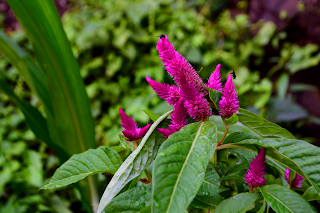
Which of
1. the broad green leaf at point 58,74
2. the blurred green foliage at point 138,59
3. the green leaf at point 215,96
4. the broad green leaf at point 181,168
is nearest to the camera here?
the broad green leaf at point 181,168

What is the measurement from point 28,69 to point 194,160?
876 millimetres

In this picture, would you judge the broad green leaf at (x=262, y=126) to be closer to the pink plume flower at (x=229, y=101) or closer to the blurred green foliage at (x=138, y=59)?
the pink plume flower at (x=229, y=101)

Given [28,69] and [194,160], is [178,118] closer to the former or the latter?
[194,160]

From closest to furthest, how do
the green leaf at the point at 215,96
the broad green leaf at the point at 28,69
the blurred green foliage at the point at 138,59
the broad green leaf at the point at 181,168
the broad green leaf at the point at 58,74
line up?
the broad green leaf at the point at 181,168, the green leaf at the point at 215,96, the broad green leaf at the point at 58,74, the broad green leaf at the point at 28,69, the blurred green foliage at the point at 138,59

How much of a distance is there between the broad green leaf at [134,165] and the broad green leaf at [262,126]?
132 millimetres

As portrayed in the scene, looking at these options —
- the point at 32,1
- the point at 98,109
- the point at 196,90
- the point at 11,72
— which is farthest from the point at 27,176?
the point at 196,90

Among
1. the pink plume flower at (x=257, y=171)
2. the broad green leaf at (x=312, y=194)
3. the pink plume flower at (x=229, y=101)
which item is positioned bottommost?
the broad green leaf at (x=312, y=194)

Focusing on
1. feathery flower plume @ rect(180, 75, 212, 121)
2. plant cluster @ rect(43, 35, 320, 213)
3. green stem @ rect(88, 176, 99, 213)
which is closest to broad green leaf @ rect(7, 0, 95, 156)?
green stem @ rect(88, 176, 99, 213)

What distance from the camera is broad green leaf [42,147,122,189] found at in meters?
0.37

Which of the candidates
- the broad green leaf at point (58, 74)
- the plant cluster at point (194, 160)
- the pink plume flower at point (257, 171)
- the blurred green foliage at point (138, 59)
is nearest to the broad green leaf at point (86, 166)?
the plant cluster at point (194, 160)

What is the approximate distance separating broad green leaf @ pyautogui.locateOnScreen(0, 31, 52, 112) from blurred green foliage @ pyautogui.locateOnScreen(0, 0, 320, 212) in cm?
73

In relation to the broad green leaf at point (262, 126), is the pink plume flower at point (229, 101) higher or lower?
higher

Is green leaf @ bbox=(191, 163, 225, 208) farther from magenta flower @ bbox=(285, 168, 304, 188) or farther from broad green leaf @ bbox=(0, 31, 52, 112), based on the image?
broad green leaf @ bbox=(0, 31, 52, 112)

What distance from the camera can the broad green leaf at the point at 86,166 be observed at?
1.21ft
